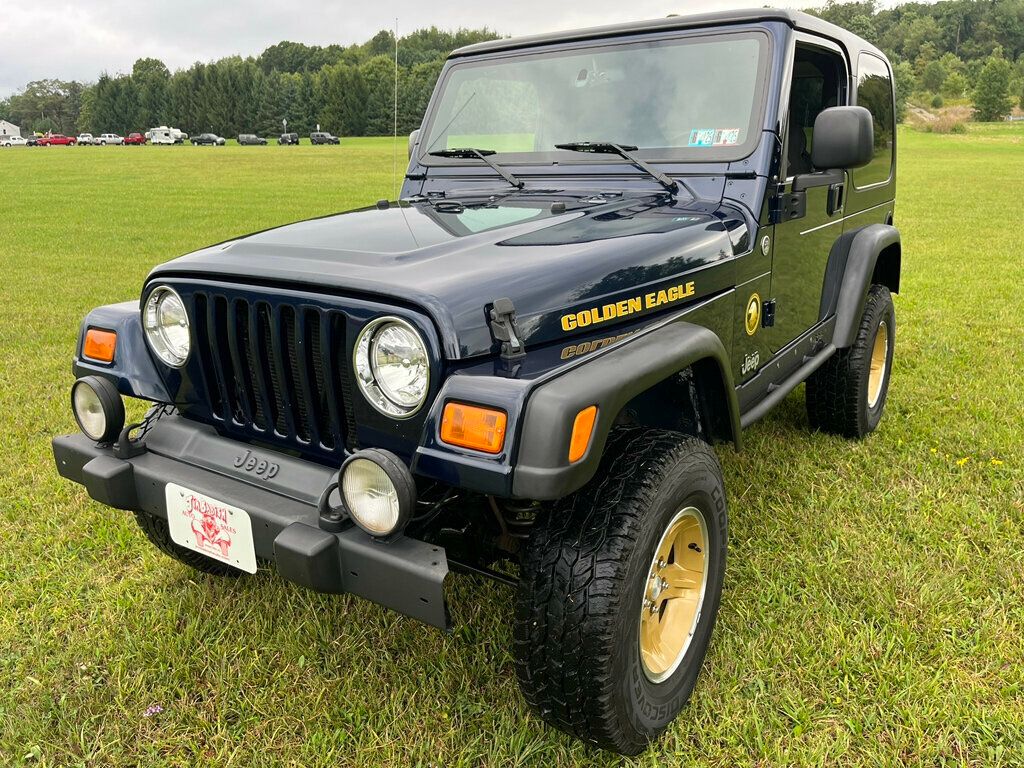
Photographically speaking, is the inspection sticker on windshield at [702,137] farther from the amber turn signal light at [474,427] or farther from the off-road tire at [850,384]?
the amber turn signal light at [474,427]

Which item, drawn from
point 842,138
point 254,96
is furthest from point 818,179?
point 254,96

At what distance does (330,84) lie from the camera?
5528 centimetres

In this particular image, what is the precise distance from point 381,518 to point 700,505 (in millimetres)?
934

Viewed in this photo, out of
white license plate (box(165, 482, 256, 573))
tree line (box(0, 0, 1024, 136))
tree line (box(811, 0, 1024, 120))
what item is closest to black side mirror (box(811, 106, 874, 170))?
white license plate (box(165, 482, 256, 573))

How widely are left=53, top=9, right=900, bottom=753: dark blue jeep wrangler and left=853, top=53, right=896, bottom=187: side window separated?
64 cm

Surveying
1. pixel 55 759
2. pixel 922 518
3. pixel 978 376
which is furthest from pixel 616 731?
pixel 978 376

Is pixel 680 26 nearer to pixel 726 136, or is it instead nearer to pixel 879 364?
pixel 726 136

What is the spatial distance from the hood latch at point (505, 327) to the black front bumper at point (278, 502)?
19.5 inches

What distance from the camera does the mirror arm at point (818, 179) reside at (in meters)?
3.13

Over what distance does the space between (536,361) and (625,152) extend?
1.31m

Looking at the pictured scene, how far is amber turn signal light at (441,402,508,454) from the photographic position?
1.69 meters

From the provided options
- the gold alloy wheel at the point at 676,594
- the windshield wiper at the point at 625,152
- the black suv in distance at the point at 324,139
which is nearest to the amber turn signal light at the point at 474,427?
the gold alloy wheel at the point at 676,594

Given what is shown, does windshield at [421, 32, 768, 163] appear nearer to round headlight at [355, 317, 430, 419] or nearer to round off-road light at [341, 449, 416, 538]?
round headlight at [355, 317, 430, 419]

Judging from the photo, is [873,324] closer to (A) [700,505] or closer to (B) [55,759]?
(A) [700,505]
